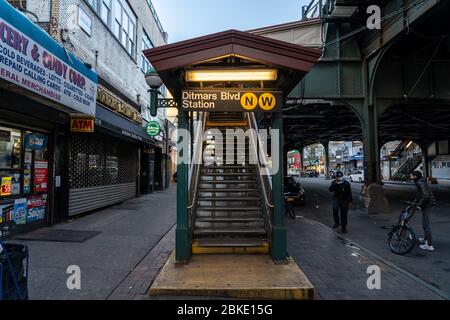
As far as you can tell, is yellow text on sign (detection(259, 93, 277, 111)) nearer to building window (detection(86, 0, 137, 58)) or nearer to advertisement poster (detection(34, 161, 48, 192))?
advertisement poster (detection(34, 161, 48, 192))

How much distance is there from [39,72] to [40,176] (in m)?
3.28

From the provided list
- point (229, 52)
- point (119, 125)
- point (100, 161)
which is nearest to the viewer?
point (229, 52)

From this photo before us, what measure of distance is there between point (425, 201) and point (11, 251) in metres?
7.83

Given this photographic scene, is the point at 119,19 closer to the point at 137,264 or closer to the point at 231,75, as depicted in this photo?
the point at 231,75

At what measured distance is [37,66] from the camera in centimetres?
627

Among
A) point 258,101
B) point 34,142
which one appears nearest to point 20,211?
point 34,142

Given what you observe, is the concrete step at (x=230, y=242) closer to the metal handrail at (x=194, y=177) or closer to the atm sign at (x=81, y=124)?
the metal handrail at (x=194, y=177)

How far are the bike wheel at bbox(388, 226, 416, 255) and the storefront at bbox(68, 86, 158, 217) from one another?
881 cm

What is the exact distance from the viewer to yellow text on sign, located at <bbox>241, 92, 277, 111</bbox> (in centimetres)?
544

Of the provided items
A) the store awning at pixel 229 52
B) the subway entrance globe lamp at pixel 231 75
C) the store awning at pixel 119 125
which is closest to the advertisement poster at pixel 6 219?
the store awning at pixel 119 125

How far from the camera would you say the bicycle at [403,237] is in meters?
6.62

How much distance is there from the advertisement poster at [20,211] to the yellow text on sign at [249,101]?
20.2 ft

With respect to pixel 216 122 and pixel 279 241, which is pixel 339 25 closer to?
pixel 216 122
